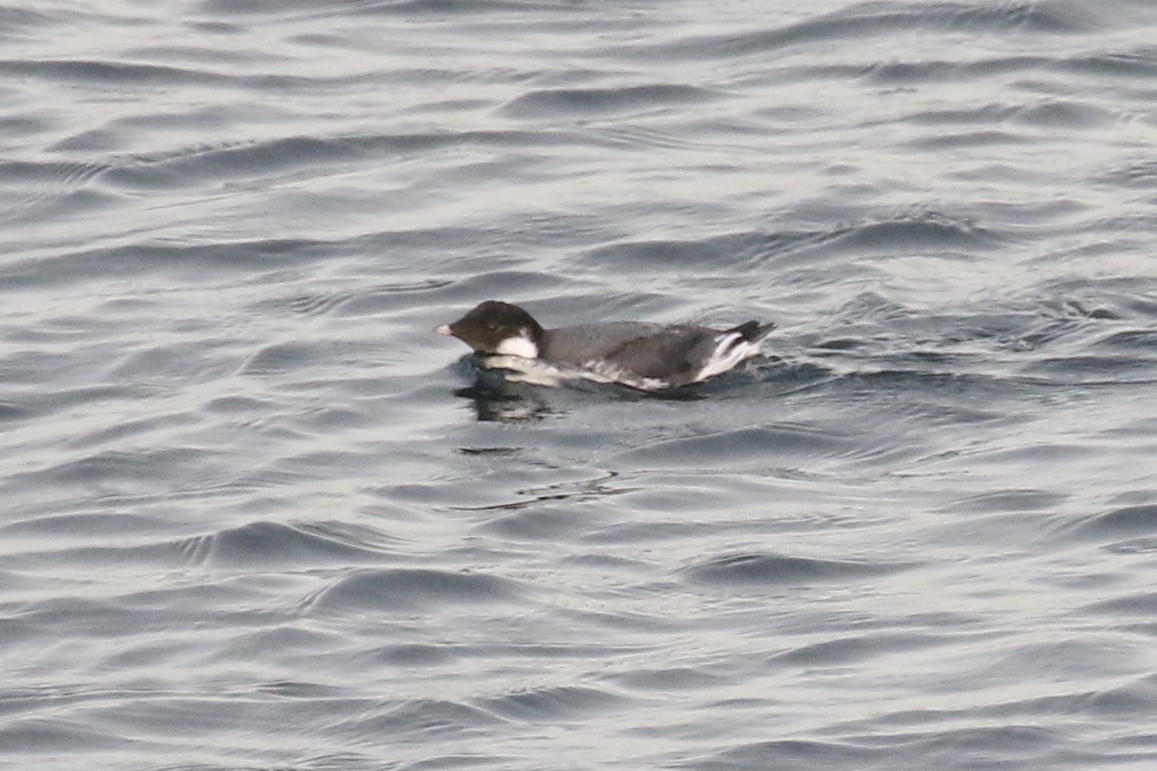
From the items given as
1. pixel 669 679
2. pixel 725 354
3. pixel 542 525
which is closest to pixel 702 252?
pixel 725 354

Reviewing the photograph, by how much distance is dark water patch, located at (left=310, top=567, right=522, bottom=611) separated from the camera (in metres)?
10.3

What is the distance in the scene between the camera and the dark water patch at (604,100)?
18391 mm

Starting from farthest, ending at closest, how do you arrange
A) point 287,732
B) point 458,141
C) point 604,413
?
1. point 458,141
2. point 604,413
3. point 287,732

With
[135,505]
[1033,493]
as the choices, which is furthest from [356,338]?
[1033,493]

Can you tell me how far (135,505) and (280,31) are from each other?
9017mm

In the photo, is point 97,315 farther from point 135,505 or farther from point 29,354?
point 135,505

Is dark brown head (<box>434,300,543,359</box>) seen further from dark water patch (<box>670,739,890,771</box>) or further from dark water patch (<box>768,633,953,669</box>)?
dark water patch (<box>670,739,890,771</box>)

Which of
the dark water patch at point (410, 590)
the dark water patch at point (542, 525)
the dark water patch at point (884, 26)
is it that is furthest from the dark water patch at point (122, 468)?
the dark water patch at point (884, 26)

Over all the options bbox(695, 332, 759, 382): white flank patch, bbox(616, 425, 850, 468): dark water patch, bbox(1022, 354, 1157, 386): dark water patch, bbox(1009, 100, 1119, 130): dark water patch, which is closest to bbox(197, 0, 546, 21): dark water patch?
bbox(1009, 100, 1119, 130): dark water patch

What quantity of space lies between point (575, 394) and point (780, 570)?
339 cm

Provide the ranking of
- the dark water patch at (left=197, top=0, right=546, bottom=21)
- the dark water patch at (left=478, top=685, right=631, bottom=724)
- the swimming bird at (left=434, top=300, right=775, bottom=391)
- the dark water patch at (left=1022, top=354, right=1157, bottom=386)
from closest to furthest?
1. the dark water patch at (left=478, top=685, right=631, bottom=724)
2. the dark water patch at (left=1022, top=354, right=1157, bottom=386)
3. the swimming bird at (left=434, top=300, right=775, bottom=391)
4. the dark water patch at (left=197, top=0, right=546, bottom=21)

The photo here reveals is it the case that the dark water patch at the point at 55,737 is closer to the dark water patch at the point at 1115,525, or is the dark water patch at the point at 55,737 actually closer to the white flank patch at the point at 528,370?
the dark water patch at the point at 1115,525

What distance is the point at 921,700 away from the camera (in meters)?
8.99

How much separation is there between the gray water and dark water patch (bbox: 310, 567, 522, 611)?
0.03m
